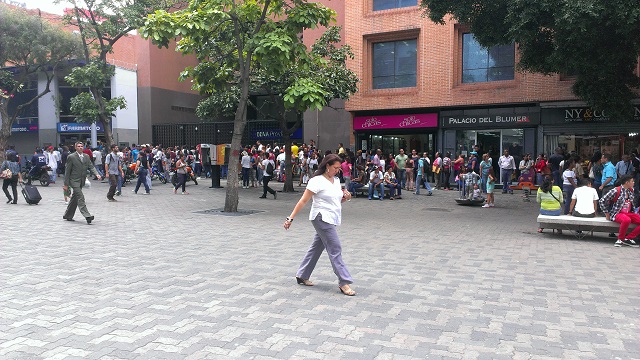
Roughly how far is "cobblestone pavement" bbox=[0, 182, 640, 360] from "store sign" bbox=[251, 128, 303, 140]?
1725 centimetres

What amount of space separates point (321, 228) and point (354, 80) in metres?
14.5

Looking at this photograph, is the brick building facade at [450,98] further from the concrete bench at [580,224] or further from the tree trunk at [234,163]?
the tree trunk at [234,163]

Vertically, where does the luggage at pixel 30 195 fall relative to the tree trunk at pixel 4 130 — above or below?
below

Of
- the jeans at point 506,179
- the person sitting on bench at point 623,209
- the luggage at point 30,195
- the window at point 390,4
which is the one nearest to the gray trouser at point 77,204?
the luggage at point 30,195

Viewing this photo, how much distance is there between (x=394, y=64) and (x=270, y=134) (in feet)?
27.3

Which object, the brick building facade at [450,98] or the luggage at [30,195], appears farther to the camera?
the brick building facade at [450,98]

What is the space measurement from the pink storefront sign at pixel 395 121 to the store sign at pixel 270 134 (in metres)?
4.18

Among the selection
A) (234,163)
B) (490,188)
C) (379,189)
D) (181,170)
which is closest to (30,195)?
(181,170)

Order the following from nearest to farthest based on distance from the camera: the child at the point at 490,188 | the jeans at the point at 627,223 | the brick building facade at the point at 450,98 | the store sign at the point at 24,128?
the jeans at the point at 627,223
the child at the point at 490,188
the brick building facade at the point at 450,98
the store sign at the point at 24,128

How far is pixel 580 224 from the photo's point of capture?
994cm

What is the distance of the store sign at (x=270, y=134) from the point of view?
2769 cm

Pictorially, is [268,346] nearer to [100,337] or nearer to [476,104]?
[100,337]

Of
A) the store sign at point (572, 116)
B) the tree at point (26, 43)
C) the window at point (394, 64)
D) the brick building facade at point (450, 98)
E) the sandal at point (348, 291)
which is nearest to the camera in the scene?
the sandal at point (348, 291)

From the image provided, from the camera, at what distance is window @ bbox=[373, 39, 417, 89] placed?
22953 millimetres
